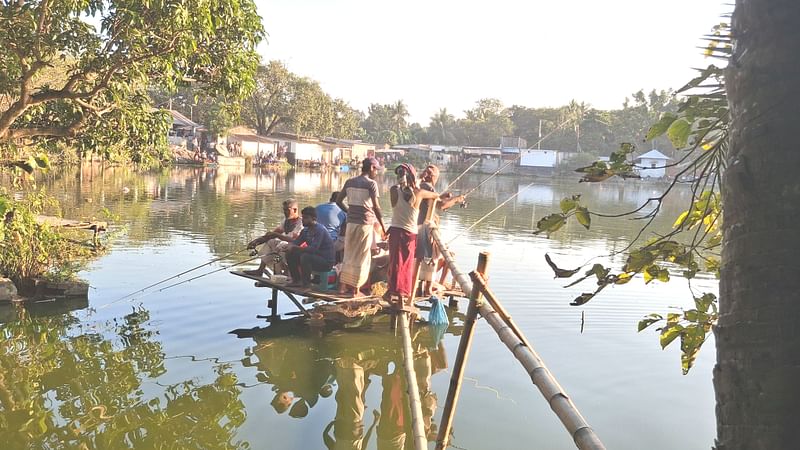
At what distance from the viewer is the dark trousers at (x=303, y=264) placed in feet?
23.6

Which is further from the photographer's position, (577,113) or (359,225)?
(577,113)

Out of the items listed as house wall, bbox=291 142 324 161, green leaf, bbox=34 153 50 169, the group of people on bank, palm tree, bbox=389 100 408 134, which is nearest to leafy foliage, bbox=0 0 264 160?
green leaf, bbox=34 153 50 169

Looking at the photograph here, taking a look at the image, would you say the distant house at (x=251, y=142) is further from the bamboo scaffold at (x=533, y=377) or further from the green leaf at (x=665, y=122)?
the green leaf at (x=665, y=122)

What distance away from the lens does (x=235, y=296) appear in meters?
8.88

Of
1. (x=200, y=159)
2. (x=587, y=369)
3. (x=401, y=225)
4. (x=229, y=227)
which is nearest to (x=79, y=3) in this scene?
(x=401, y=225)

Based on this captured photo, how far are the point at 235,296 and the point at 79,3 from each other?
4.37 meters

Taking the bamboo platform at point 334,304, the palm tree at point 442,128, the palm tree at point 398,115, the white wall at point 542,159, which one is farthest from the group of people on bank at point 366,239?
the palm tree at point 398,115

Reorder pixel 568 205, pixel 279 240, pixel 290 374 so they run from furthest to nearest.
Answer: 1. pixel 279 240
2. pixel 290 374
3. pixel 568 205

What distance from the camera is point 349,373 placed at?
20.6ft

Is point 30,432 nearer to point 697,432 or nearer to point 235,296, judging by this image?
point 235,296

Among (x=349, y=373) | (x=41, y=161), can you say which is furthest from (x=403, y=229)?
(x=41, y=161)

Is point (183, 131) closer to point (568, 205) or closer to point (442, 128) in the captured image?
point (442, 128)

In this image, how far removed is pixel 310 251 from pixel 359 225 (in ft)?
2.20

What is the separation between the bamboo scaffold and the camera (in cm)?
229
